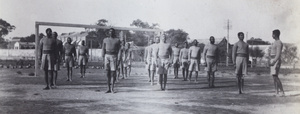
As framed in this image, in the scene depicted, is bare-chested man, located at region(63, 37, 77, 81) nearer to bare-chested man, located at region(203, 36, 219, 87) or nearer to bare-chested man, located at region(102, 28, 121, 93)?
bare-chested man, located at region(102, 28, 121, 93)

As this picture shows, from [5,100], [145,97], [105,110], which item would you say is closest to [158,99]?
[145,97]

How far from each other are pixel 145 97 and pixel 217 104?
187cm

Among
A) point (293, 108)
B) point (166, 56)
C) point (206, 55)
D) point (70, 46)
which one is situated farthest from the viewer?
point (70, 46)

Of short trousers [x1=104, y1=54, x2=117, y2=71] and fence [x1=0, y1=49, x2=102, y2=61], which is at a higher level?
fence [x1=0, y1=49, x2=102, y2=61]

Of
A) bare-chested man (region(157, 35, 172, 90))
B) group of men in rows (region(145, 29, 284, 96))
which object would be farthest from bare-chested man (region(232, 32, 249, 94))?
bare-chested man (region(157, 35, 172, 90))

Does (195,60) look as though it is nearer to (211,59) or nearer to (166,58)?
(211,59)

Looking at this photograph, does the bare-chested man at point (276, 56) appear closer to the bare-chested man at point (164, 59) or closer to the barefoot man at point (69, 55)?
the bare-chested man at point (164, 59)

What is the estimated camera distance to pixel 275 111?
6.75 metres

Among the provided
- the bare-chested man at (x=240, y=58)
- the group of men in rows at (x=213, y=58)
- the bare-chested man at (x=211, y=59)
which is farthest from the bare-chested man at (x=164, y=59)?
the bare-chested man at (x=240, y=58)

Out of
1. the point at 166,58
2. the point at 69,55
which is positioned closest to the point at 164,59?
the point at 166,58

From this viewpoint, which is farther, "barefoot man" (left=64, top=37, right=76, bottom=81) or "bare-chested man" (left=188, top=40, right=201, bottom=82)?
"bare-chested man" (left=188, top=40, right=201, bottom=82)

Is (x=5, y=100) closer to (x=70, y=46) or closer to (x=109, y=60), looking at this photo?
(x=109, y=60)

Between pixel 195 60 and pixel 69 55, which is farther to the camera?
pixel 195 60

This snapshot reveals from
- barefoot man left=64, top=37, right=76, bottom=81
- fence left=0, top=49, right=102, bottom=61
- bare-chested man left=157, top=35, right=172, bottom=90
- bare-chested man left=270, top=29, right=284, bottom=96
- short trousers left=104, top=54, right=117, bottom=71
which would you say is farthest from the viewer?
fence left=0, top=49, right=102, bottom=61
